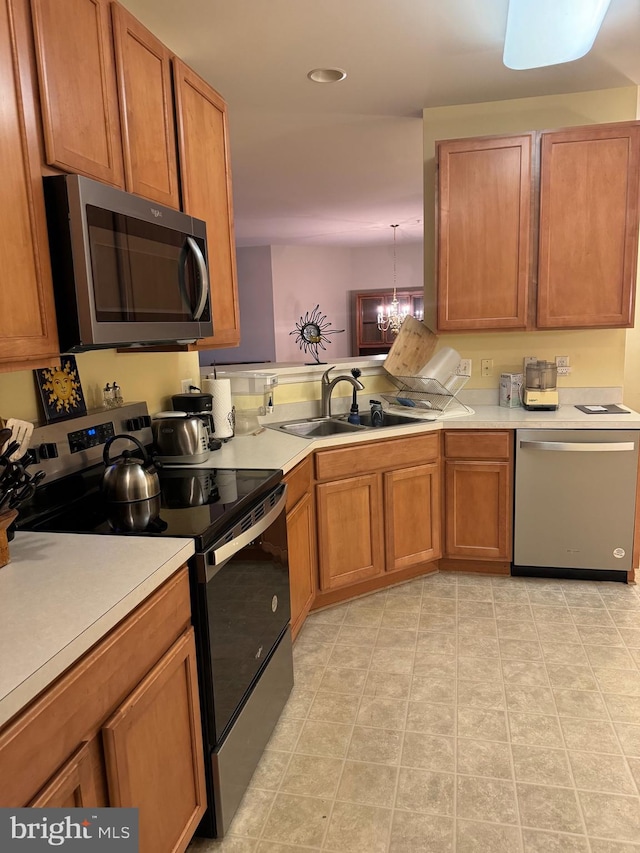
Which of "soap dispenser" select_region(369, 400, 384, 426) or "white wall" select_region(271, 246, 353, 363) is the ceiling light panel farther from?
"white wall" select_region(271, 246, 353, 363)

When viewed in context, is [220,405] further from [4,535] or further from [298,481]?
[4,535]

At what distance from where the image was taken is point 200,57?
2.69m

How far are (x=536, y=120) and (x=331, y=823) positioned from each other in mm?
3479

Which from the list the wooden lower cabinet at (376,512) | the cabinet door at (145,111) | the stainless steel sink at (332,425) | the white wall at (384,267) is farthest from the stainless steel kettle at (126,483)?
the white wall at (384,267)

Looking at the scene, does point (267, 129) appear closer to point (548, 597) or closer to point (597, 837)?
point (548, 597)

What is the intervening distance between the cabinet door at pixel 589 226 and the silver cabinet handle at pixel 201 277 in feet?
6.35

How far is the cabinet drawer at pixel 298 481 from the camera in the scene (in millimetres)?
2457

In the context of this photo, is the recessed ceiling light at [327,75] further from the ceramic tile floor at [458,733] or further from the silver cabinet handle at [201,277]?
the ceramic tile floor at [458,733]

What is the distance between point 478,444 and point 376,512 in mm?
660

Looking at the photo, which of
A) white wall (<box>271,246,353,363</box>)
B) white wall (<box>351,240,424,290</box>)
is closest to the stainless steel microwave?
white wall (<box>271,246,353,363</box>)

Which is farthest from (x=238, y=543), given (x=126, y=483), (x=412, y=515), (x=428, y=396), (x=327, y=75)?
(x=327, y=75)

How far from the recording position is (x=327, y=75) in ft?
9.58

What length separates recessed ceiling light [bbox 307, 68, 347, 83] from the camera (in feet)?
9.38

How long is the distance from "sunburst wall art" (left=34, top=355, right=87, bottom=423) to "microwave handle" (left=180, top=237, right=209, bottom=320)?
459mm
